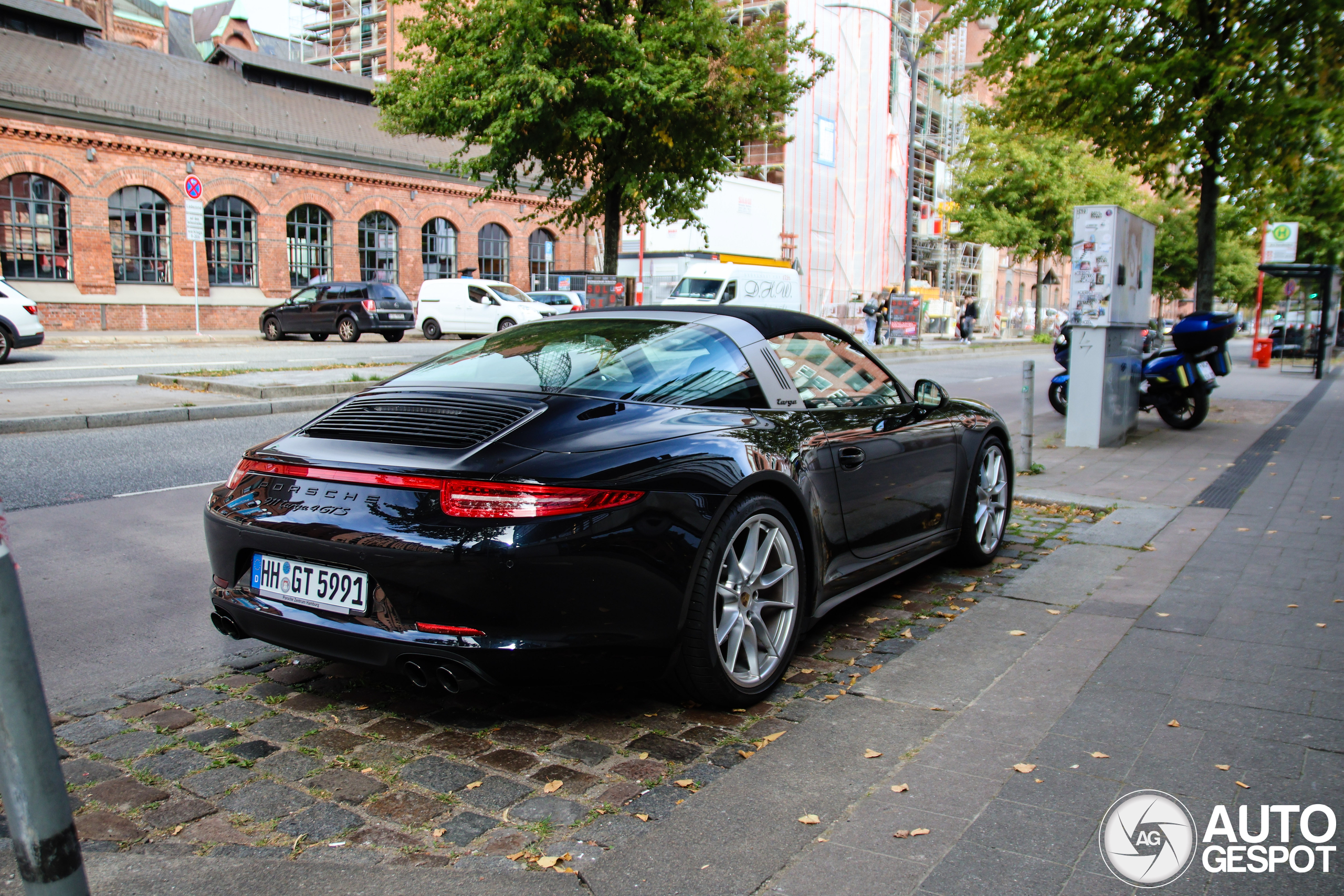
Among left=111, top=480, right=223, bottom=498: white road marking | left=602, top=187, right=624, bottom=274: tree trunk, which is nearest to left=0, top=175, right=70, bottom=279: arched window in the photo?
left=602, top=187, right=624, bottom=274: tree trunk

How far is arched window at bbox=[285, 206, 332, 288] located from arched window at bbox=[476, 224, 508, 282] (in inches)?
261

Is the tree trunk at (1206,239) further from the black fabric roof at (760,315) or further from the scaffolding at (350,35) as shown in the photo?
the scaffolding at (350,35)

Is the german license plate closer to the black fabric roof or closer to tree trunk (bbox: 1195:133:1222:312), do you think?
the black fabric roof

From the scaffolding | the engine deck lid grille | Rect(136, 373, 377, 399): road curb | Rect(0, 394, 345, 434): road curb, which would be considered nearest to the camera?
the engine deck lid grille

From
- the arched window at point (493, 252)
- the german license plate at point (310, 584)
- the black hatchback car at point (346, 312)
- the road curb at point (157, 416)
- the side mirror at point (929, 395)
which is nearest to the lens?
the german license plate at point (310, 584)

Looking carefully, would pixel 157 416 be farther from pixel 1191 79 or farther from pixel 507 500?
pixel 1191 79

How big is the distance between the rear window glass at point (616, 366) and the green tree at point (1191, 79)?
9568mm

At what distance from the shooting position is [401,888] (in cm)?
238

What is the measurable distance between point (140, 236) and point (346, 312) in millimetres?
9974

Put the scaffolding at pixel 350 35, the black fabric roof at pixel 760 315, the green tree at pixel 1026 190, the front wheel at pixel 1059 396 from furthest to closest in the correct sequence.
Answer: the scaffolding at pixel 350 35 → the green tree at pixel 1026 190 → the front wheel at pixel 1059 396 → the black fabric roof at pixel 760 315

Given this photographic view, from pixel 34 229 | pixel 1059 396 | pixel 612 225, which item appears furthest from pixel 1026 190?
pixel 34 229

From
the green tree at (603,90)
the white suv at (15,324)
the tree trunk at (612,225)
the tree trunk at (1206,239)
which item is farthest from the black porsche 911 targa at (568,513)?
the white suv at (15,324)

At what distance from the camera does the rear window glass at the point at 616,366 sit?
3645mm

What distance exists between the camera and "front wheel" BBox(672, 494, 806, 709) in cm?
329
